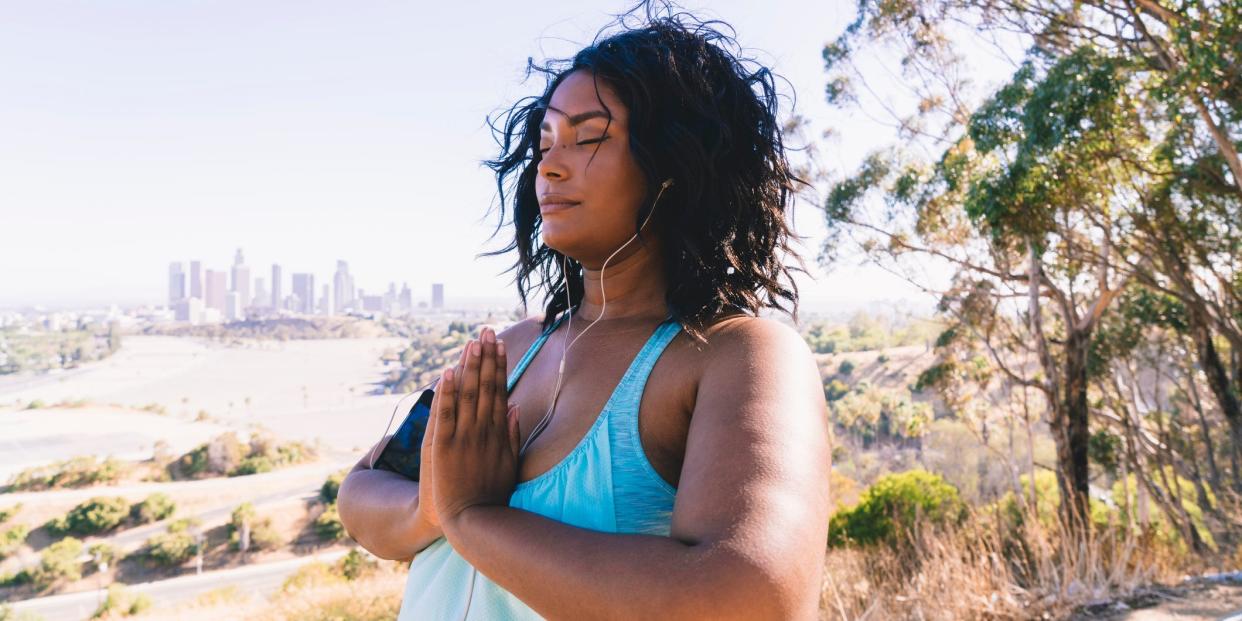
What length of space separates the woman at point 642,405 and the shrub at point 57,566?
37.2m

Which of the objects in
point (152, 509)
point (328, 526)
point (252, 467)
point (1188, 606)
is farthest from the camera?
point (252, 467)

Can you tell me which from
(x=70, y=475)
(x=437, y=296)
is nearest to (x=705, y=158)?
(x=70, y=475)

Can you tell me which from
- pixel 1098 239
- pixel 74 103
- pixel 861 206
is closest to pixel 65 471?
pixel 861 206

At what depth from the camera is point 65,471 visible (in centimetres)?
3966

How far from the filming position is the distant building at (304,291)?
98188mm

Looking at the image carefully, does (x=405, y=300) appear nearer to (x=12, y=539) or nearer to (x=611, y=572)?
(x=12, y=539)

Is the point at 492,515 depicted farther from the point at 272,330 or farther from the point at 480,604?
the point at 272,330

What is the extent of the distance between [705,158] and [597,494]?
Answer: 43 centimetres

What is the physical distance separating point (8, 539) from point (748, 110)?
40.9 meters

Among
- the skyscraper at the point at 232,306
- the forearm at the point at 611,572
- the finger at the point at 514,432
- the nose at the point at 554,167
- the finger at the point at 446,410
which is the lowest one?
the skyscraper at the point at 232,306

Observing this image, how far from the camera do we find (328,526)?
107 ft

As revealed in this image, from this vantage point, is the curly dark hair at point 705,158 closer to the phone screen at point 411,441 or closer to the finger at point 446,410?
the finger at point 446,410

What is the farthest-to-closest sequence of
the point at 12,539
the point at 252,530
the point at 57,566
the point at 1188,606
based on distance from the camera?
the point at 252,530, the point at 12,539, the point at 57,566, the point at 1188,606

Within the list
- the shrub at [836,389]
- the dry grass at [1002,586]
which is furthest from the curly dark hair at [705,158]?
the shrub at [836,389]
